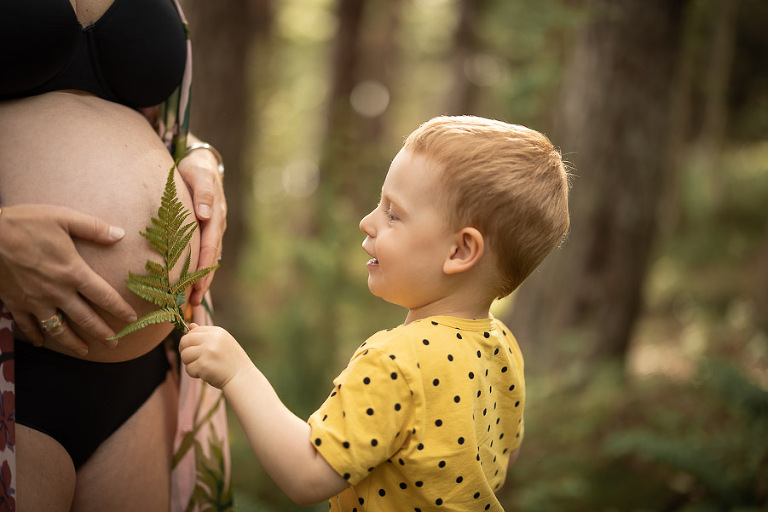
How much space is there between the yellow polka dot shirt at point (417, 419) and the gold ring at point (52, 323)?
532 mm

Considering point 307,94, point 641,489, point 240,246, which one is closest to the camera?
point 641,489

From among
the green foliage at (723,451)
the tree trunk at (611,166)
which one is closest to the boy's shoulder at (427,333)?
the green foliage at (723,451)

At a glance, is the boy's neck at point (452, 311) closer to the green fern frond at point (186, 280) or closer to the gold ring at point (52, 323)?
the green fern frond at point (186, 280)

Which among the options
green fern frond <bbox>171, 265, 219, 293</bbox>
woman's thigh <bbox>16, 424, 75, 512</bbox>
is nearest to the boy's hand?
green fern frond <bbox>171, 265, 219, 293</bbox>

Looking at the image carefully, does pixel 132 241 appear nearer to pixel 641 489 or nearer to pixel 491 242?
pixel 491 242

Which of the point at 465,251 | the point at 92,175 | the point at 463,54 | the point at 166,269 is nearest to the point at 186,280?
the point at 166,269

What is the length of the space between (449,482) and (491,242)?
499mm

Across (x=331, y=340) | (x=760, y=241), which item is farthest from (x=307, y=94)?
(x=331, y=340)

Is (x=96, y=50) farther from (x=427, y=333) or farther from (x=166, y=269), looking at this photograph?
(x=427, y=333)

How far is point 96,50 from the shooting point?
1.45m

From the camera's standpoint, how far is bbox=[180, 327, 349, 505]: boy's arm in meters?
1.19

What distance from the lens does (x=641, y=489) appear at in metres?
3.60

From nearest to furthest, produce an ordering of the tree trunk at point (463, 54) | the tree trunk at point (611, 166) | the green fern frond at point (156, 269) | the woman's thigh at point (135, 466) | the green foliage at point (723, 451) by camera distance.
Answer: the green fern frond at point (156, 269), the woman's thigh at point (135, 466), the green foliage at point (723, 451), the tree trunk at point (611, 166), the tree trunk at point (463, 54)

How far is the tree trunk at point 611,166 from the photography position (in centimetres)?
446
